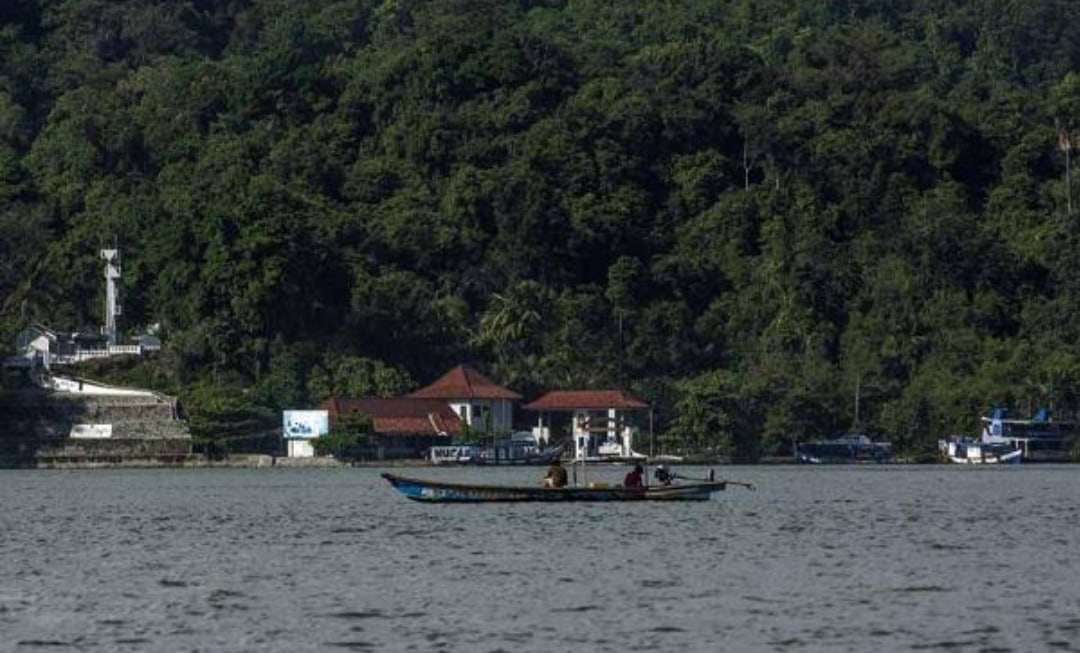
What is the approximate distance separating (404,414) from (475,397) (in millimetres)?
4031

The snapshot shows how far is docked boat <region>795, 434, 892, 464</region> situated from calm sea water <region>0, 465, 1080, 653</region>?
42965 millimetres

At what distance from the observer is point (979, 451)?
127875 mm

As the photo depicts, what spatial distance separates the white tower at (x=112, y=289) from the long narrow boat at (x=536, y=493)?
200 feet

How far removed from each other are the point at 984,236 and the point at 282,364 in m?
37.0

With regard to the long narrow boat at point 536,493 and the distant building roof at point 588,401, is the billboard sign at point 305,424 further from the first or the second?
the long narrow boat at point 536,493

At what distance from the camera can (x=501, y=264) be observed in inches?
5650

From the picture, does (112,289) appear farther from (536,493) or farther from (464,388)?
(536,493)

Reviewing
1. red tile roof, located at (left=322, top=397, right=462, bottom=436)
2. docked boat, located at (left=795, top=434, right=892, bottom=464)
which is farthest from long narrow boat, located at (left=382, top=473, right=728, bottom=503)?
red tile roof, located at (left=322, top=397, right=462, bottom=436)

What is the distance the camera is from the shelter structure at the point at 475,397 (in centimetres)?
13125

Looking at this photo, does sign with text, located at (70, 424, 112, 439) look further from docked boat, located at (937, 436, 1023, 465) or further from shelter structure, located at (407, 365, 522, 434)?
docked boat, located at (937, 436, 1023, 465)

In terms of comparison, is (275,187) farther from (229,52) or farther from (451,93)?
(229,52)

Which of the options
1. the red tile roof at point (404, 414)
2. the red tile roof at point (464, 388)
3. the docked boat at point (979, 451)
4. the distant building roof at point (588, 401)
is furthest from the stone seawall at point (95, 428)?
the docked boat at point (979, 451)

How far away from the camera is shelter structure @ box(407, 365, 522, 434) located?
131 m

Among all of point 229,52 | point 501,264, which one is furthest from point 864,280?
point 229,52
